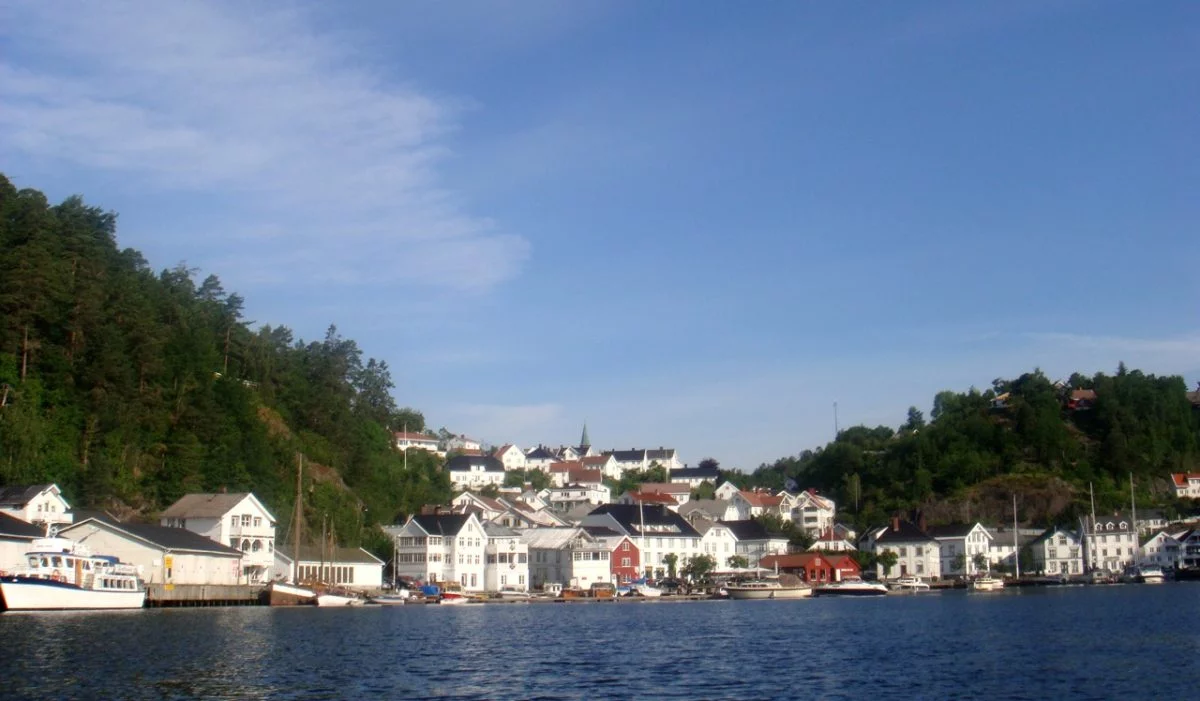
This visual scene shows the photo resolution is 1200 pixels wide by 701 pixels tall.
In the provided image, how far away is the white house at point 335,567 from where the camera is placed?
86062 mm

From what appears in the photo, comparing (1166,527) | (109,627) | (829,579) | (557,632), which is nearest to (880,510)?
(1166,527)

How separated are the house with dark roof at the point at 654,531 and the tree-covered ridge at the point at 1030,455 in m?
41.8

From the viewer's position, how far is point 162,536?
237 feet

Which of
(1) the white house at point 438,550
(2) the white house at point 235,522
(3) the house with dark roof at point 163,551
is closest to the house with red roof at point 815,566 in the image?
(1) the white house at point 438,550

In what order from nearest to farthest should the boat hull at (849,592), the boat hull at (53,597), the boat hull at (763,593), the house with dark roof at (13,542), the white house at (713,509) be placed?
the boat hull at (53,597)
the house with dark roof at (13,542)
the boat hull at (763,593)
the boat hull at (849,592)
the white house at (713,509)

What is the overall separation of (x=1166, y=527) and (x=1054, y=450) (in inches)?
1166

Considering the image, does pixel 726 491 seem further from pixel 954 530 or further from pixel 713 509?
pixel 954 530

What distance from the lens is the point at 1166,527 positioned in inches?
5389

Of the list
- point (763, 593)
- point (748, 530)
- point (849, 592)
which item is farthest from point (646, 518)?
point (849, 592)

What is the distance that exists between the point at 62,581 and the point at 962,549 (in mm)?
104543

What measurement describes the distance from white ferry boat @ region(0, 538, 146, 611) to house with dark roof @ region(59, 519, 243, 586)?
5.58 meters

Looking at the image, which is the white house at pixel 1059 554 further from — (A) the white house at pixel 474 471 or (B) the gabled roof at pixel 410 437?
(B) the gabled roof at pixel 410 437

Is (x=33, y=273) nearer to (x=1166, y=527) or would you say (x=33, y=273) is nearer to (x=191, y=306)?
(x=191, y=306)

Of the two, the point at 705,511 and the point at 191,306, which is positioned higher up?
the point at 191,306
